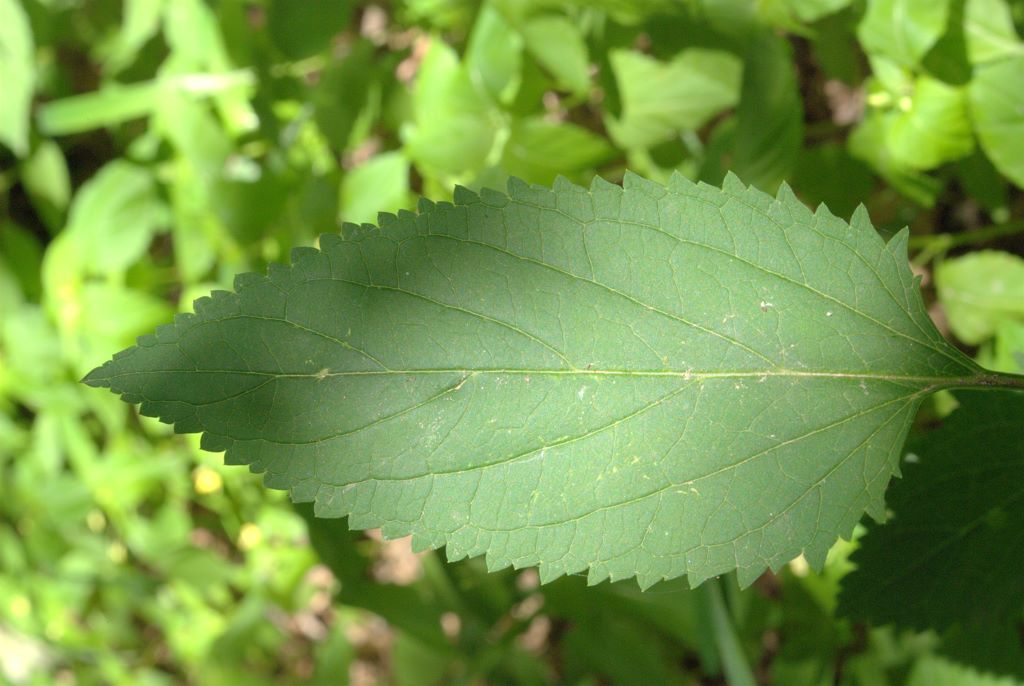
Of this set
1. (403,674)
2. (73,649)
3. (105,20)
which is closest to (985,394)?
(403,674)

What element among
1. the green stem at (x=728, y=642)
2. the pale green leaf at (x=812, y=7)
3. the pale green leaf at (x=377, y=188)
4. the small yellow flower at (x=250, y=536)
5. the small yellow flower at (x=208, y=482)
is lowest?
the small yellow flower at (x=250, y=536)

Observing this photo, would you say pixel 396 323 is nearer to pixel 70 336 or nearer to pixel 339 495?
pixel 339 495

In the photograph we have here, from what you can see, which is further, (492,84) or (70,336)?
(70,336)

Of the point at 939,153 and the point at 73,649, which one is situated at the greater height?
the point at 939,153

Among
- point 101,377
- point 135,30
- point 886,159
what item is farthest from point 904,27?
point 135,30

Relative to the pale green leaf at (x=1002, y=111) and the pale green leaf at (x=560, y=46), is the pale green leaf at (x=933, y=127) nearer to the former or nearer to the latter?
the pale green leaf at (x=1002, y=111)

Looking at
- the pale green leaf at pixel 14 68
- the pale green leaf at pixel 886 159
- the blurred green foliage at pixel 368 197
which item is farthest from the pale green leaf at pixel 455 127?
the pale green leaf at pixel 14 68

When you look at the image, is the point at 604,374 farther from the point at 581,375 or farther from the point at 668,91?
the point at 668,91
